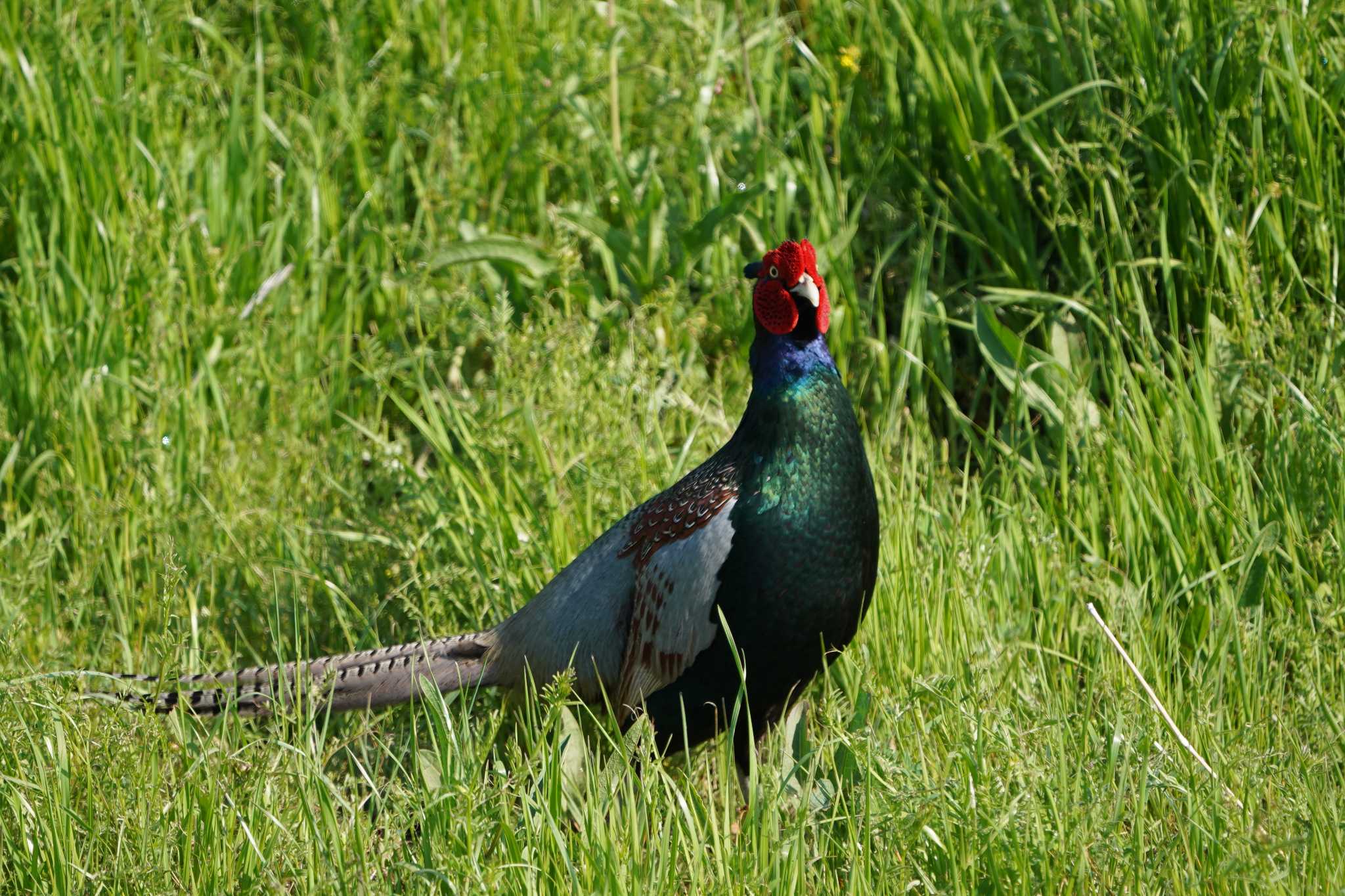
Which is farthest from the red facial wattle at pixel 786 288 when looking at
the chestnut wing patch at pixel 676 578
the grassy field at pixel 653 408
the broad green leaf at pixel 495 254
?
the broad green leaf at pixel 495 254

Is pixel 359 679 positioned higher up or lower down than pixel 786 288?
lower down

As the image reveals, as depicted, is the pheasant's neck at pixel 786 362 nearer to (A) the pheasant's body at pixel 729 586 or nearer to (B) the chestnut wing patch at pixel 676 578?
(A) the pheasant's body at pixel 729 586

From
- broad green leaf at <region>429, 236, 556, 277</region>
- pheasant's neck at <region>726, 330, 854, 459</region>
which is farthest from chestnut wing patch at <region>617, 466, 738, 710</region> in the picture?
broad green leaf at <region>429, 236, 556, 277</region>

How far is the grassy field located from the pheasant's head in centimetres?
68

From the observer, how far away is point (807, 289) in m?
2.97

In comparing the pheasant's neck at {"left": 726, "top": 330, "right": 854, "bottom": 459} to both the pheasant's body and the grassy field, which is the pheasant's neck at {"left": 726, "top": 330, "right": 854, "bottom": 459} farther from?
the grassy field

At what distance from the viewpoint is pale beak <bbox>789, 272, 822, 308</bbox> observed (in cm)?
296

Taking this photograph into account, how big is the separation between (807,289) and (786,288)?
52mm

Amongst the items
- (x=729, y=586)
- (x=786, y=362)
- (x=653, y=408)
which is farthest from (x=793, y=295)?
(x=653, y=408)

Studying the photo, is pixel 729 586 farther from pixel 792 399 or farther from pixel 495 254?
pixel 495 254

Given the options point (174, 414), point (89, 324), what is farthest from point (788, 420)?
point (89, 324)

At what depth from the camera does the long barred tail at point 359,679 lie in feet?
10.5

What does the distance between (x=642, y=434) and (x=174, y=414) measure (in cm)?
136

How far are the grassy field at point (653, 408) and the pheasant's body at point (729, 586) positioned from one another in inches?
5.3
